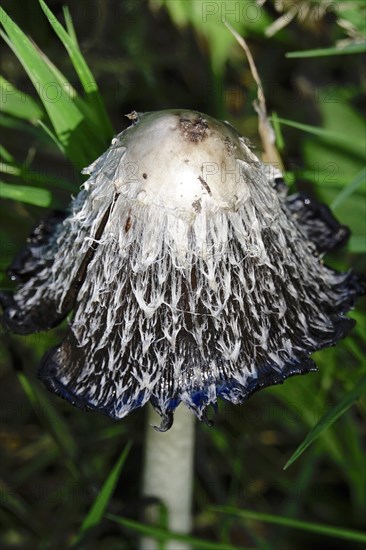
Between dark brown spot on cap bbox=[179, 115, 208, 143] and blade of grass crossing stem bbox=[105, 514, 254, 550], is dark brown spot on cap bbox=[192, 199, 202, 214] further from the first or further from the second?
blade of grass crossing stem bbox=[105, 514, 254, 550]

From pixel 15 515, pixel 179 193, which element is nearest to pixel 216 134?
pixel 179 193

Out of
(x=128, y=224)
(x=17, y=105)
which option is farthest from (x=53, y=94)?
(x=128, y=224)

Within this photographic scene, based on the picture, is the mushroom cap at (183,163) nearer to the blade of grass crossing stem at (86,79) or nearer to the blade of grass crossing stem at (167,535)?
the blade of grass crossing stem at (86,79)

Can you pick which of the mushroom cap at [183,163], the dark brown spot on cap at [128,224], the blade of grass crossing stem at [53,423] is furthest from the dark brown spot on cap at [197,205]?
the blade of grass crossing stem at [53,423]

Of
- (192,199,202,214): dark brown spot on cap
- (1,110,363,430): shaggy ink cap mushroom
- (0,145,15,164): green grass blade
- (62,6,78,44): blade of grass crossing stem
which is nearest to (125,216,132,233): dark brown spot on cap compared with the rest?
(1,110,363,430): shaggy ink cap mushroom

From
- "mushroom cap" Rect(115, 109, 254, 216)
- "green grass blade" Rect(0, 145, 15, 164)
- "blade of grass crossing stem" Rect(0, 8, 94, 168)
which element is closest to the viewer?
"mushroom cap" Rect(115, 109, 254, 216)

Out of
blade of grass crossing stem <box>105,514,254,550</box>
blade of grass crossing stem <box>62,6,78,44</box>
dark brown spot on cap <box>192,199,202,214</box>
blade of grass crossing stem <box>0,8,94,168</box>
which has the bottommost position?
blade of grass crossing stem <box>105,514,254,550</box>

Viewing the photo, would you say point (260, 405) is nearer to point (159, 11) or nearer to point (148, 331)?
point (148, 331)
